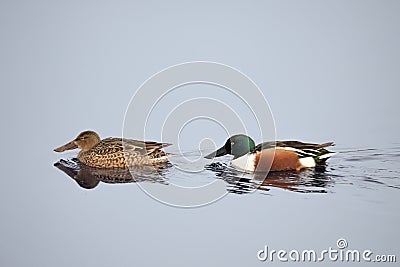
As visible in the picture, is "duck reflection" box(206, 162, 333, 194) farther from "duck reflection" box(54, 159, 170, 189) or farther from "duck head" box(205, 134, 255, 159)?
"duck reflection" box(54, 159, 170, 189)

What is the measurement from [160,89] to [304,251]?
2503 mm

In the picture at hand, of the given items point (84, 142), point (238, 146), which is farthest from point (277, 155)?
point (84, 142)

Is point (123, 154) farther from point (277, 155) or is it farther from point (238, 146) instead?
point (277, 155)

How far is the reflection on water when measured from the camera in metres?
4.10

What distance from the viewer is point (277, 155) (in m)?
4.34

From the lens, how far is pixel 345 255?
3338mm

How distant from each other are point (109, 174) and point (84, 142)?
406 mm

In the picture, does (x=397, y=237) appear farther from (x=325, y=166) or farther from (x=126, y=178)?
(x=126, y=178)

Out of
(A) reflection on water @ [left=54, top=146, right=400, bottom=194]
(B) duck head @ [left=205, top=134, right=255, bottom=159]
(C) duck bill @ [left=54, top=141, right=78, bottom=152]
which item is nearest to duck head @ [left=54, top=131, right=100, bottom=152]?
(C) duck bill @ [left=54, top=141, right=78, bottom=152]

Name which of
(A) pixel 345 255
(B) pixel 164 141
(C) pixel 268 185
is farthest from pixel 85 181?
(A) pixel 345 255

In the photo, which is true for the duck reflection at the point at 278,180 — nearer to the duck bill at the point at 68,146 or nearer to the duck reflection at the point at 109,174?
the duck reflection at the point at 109,174

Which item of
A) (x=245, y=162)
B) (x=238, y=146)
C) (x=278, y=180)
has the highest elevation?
(x=238, y=146)

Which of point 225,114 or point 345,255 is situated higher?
point 225,114

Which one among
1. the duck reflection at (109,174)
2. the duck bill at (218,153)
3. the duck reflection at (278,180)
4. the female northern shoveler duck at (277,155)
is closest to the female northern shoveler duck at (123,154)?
the duck reflection at (109,174)
